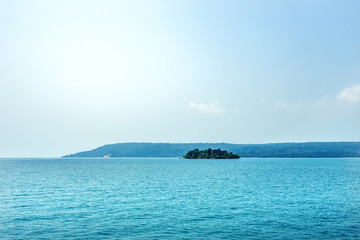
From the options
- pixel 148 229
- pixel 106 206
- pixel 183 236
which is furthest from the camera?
pixel 106 206

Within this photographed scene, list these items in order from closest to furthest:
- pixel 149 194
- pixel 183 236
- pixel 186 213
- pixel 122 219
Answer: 1. pixel 183 236
2. pixel 122 219
3. pixel 186 213
4. pixel 149 194

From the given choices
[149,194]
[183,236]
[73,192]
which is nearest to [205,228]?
[183,236]

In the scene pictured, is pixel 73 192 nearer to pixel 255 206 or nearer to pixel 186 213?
pixel 186 213

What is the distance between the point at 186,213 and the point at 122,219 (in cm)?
844

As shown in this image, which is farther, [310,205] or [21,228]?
[310,205]

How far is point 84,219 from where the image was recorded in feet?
121

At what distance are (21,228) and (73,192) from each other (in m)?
28.5

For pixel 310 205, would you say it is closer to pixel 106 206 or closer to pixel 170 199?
pixel 170 199

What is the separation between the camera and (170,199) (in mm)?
51875

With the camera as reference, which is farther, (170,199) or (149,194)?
(149,194)

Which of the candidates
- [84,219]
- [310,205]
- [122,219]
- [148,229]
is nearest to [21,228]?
[84,219]

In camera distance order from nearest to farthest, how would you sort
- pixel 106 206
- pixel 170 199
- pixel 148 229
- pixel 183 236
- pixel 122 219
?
pixel 183 236 → pixel 148 229 → pixel 122 219 → pixel 106 206 → pixel 170 199

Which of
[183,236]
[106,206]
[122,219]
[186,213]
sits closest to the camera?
[183,236]

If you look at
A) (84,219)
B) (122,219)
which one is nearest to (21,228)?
(84,219)
